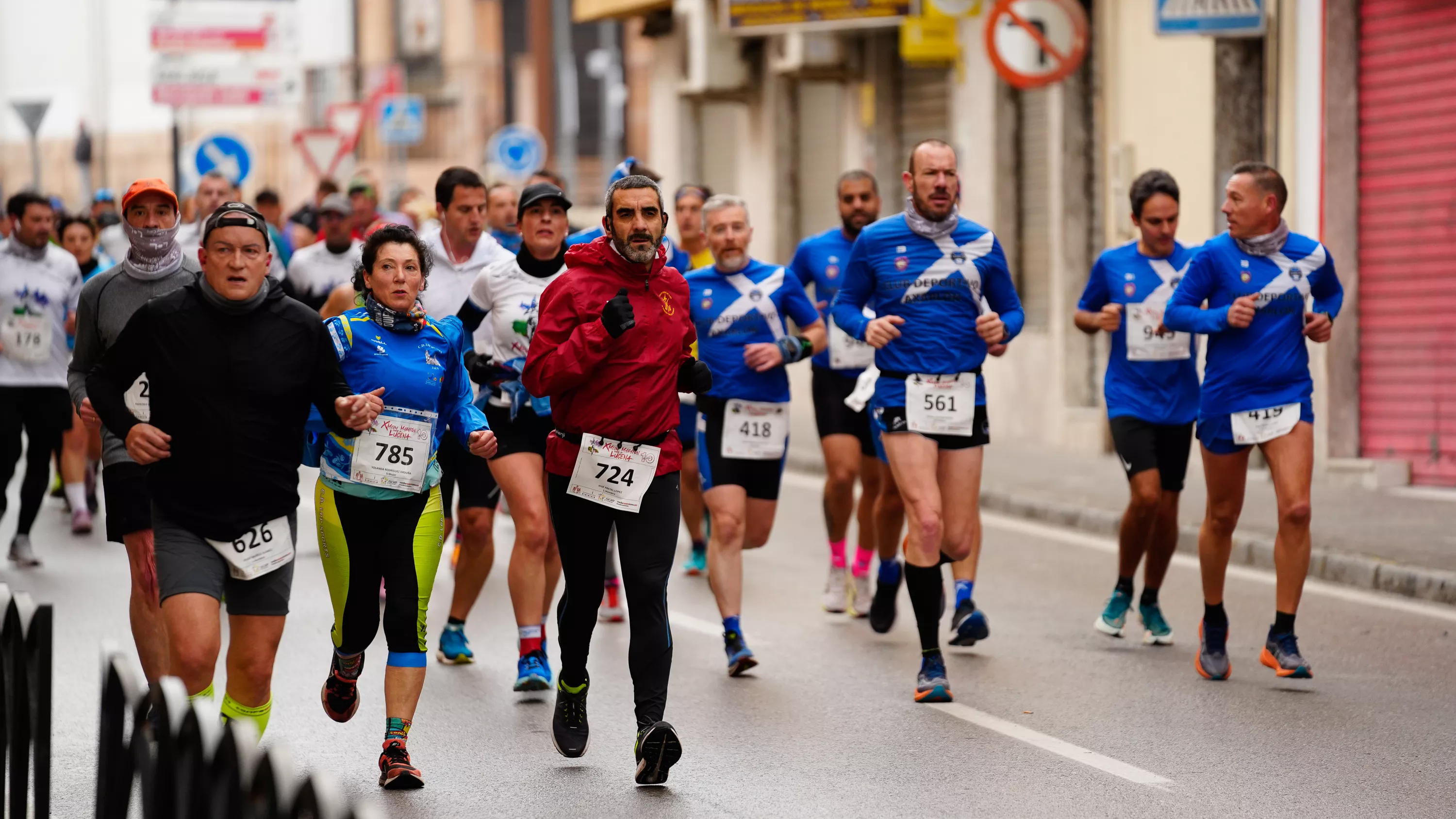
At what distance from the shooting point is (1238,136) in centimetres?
1559

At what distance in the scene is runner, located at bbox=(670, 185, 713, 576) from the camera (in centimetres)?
1077

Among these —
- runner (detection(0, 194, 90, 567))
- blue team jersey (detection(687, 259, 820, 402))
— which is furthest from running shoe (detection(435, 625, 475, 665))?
runner (detection(0, 194, 90, 567))

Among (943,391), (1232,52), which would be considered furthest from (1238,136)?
(943,391)

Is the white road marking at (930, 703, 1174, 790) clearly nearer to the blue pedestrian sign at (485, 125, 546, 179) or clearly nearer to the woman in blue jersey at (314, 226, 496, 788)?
the woman in blue jersey at (314, 226, 496, 788)

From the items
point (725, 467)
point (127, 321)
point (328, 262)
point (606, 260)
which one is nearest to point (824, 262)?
point (725, 467)

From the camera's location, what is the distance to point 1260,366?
834 cm

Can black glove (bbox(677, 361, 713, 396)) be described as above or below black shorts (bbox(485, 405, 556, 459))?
above

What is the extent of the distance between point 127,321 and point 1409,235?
35.2ft

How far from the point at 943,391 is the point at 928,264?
1.67 ft

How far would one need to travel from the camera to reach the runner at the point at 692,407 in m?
→ 10.8

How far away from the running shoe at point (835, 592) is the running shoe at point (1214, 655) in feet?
7.78

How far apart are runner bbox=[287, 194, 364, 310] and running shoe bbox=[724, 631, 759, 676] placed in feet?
16.1

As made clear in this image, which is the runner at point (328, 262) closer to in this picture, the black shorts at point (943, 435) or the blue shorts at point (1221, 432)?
the black shorts at point (943, 435)

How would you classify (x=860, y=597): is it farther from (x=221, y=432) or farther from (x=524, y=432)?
(x=221, y=432)
